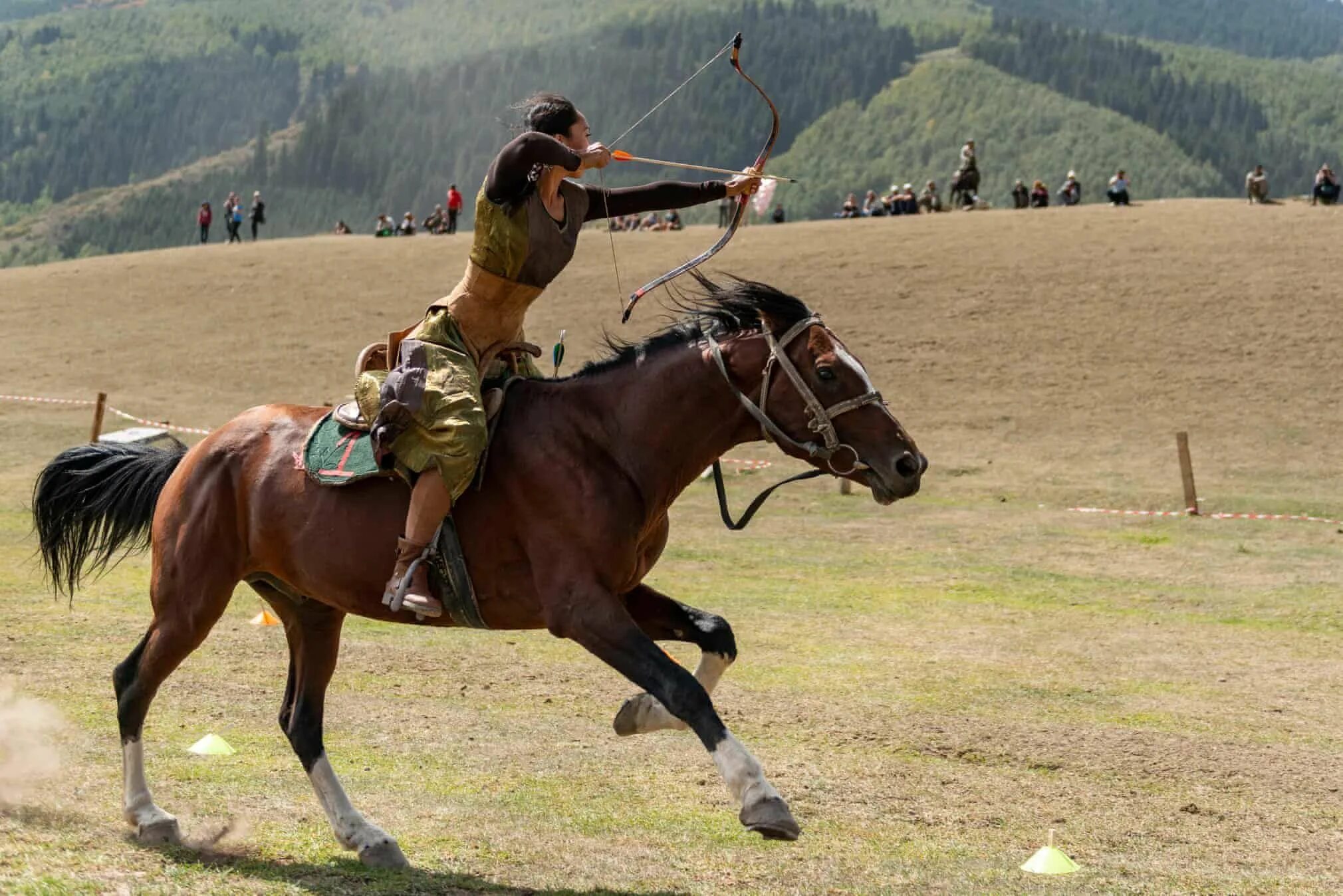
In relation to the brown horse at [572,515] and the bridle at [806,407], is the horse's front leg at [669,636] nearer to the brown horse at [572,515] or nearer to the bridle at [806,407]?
the brown horse at [572,515]

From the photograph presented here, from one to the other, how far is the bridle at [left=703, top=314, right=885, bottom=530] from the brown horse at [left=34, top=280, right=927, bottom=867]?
0.01 meters

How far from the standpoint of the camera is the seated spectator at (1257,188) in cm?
4928

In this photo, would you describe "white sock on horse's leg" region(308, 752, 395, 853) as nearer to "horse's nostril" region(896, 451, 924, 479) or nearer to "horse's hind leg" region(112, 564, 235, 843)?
"horse's hind leg" region(112, 564, 235, 843)

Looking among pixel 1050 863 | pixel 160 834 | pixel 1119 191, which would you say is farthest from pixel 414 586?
pixel 1119 191

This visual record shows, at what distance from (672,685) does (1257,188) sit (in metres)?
48.7

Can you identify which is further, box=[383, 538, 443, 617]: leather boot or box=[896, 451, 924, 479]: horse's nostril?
box=[383, 538, 443, 617]: leather boot

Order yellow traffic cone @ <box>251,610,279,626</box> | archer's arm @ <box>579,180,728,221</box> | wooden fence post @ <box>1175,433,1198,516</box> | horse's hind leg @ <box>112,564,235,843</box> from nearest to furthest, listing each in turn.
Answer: archer's arm @ <box>579,180,728,221</box>
horse's hind leg @ <box>112,564,235,843</box>
yellow traffic cone @ <box>251,610,279,626</box>
wooden fence post @ <box>1175,433,1198,516</box>

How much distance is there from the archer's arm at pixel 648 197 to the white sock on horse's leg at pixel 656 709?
215 cm

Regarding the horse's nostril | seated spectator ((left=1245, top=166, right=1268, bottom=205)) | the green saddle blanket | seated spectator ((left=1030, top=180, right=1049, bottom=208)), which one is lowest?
the green saddle blanket

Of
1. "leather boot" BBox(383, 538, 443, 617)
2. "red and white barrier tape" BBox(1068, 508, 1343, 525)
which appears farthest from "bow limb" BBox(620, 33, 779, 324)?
"red and white barrier tape" BBox(1068, 508, 1343, 525)

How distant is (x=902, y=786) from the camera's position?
336 inches

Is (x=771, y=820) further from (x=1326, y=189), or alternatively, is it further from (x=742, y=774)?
(x=1326, y=189)

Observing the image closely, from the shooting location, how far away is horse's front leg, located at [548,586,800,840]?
5.52 meters

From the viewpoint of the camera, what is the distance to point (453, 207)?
56781 millimetres
